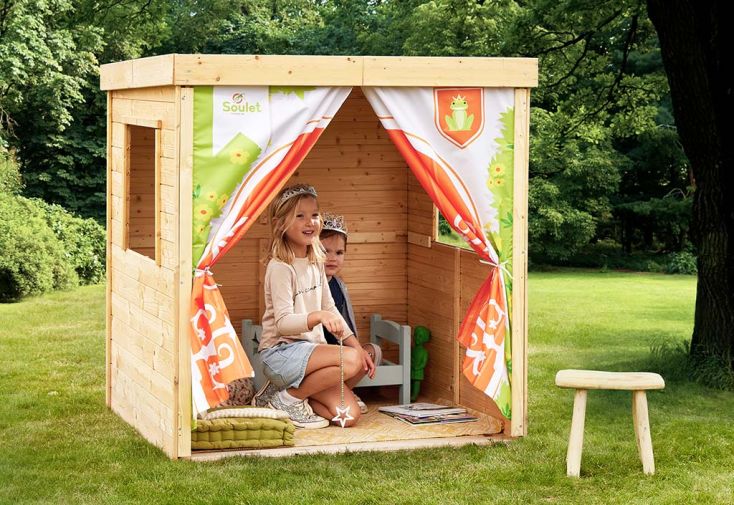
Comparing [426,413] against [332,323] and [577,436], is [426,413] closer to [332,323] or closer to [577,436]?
[332,323]

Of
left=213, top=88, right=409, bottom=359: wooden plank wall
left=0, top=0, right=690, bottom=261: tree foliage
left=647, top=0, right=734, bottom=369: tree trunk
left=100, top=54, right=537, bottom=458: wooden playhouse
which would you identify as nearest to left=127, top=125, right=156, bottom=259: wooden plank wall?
left=100, top=54, right=537, bottom=458: wooden playhouse

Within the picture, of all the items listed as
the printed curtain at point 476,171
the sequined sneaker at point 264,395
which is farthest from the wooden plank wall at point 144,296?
the printed curtain at point 476,171

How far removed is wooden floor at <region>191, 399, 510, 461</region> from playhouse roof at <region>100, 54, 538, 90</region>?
228cm

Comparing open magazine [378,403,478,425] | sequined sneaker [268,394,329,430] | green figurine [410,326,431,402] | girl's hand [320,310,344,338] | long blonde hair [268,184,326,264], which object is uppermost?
long blonde hair [268,184,326,264]

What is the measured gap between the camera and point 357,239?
1027cm

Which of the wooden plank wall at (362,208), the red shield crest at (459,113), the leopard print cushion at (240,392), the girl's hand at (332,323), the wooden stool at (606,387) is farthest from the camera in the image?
the wooden plank wall at (362,208)

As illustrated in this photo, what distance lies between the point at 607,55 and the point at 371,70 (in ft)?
24.1

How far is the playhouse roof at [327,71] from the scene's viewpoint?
7.31 meters

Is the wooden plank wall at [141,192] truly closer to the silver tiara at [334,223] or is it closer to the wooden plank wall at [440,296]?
the silver tiara at [334,223]

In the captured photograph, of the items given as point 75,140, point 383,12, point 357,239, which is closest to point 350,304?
point 357,239

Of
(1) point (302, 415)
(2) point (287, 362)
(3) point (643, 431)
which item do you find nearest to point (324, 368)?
(2) point (287, 362)

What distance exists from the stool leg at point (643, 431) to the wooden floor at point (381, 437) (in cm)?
100

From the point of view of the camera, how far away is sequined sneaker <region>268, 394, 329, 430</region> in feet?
28.1

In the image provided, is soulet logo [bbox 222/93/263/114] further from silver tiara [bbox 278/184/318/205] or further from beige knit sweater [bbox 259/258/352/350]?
beige knit sweater [bbox 259/258/352/350]
